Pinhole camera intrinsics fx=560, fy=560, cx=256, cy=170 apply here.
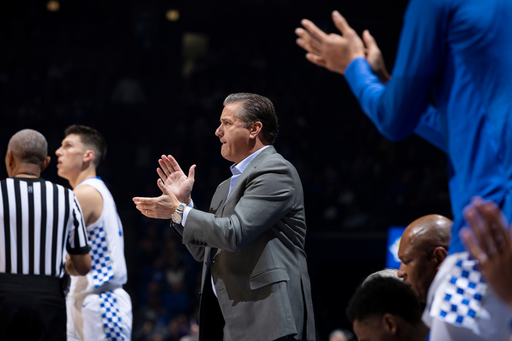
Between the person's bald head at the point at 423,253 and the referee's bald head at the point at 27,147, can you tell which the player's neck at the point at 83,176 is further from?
the person's bald head at the point at 423,253

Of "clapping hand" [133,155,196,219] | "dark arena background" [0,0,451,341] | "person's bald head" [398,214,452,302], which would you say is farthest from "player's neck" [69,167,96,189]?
"dark arena background" [0,0,451,341]

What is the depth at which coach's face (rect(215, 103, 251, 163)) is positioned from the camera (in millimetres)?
2730


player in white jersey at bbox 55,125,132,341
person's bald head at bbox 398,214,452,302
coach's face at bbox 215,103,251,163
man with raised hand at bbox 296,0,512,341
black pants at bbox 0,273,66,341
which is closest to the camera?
man with raised hand at bbox 296,0,512,341

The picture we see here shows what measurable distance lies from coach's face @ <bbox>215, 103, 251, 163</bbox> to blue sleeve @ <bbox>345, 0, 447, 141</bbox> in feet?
4.12

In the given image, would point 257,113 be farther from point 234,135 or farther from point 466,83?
point 466,83

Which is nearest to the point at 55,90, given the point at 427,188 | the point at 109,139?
the point at 109,139

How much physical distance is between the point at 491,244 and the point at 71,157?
11.7 ft

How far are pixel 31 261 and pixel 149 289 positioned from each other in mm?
6962

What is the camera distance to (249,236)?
7.79ft

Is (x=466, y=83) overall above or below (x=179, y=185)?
above

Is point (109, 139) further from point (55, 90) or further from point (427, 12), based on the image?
point (427, 12)

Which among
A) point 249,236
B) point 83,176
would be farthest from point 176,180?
point 83,176

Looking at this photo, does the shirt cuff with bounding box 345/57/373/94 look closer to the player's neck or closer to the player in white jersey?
the player in white jersey

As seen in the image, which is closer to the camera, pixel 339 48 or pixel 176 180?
pixel 339 48
